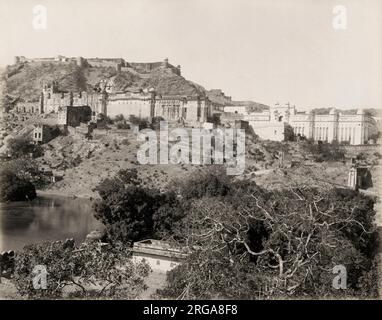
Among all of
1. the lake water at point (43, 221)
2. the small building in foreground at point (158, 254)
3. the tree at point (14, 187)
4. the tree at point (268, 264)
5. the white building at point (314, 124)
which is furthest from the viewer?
the white building at point (314, 124)

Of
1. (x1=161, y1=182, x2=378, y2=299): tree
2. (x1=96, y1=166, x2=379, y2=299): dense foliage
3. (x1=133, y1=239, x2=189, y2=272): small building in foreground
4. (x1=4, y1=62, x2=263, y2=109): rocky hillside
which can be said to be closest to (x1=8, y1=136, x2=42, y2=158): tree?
(x1=4, y1=62, x2=263, y2=109): rocky hillside

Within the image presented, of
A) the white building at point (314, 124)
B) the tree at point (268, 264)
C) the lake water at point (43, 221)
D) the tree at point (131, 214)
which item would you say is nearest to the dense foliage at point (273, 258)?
the tree at point (268, 264)

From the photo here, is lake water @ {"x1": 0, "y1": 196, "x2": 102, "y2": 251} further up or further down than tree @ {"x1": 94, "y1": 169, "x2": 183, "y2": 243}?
further down

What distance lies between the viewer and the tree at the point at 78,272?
862 cm

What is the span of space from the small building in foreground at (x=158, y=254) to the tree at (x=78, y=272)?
1.42 meters

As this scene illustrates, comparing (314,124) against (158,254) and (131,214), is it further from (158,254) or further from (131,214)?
(158,254)

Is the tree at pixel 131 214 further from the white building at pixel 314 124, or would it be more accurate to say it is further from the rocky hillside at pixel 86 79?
the rocky hillside at pixel 86 79

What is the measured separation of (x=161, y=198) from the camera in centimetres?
1602

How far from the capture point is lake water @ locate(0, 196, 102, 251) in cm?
1530

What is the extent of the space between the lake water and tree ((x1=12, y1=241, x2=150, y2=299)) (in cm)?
465

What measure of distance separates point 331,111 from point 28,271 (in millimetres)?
22149

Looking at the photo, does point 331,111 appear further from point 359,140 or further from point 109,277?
point 109,277

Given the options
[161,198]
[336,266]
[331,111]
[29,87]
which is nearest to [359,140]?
[331,111]

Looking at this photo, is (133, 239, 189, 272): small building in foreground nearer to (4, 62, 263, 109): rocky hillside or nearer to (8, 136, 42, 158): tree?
(8, 136, 42, 158): tree
